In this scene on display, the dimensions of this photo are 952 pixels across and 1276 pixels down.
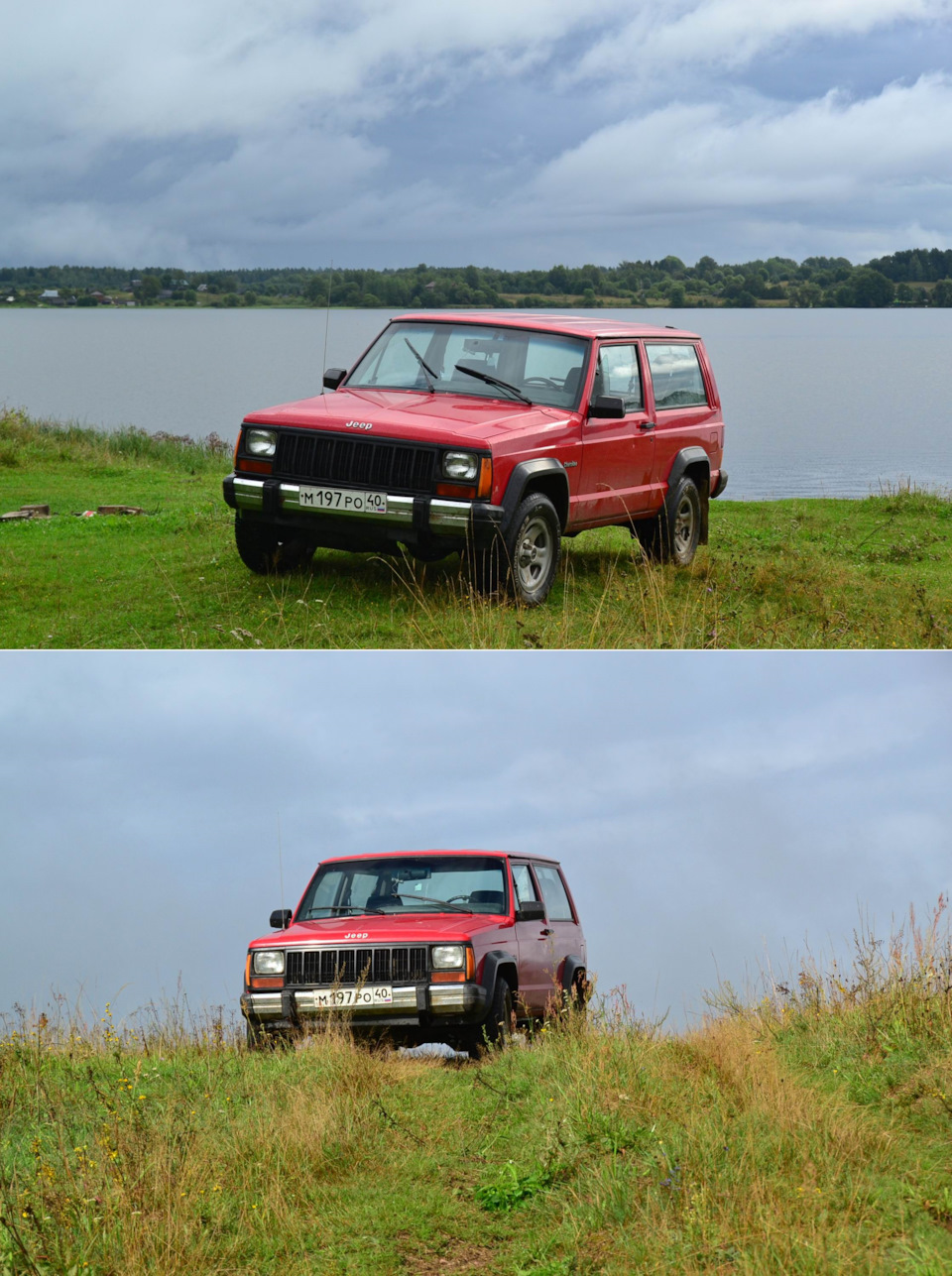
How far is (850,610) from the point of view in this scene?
37.1 ft

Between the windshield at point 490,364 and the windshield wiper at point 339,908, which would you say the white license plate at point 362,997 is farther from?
the windshield at point 490,364

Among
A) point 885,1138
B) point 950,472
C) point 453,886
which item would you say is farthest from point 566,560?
point 950,472

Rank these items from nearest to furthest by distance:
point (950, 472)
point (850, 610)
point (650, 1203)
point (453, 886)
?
point (650, 1203) < point (453, 886) < point (850, 610) < point (950, 472)

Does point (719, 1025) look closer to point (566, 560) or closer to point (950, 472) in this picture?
point (566, 560)

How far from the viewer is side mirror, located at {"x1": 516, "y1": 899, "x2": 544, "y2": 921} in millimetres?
8201

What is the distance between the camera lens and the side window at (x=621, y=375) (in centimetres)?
1046

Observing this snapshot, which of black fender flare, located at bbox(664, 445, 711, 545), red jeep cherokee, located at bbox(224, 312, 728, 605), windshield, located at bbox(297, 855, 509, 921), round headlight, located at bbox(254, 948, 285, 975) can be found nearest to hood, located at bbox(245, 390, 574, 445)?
red jeep cherokee, located at bbox(224, 312, 728, 605)

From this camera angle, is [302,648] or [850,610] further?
[850,610]

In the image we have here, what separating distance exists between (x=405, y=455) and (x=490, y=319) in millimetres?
2220

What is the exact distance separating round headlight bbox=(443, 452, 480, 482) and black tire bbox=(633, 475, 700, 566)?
3396 millimetres

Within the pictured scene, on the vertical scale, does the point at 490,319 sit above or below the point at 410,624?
above

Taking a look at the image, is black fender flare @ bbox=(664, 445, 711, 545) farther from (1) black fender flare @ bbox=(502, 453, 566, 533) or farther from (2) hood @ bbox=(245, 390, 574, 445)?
(1) black fender flare @ bbox=(502, 453, 566, 533)

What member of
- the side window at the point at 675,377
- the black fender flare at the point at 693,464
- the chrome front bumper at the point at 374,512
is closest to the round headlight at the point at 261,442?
the chrome front bumper at the point at 374,512

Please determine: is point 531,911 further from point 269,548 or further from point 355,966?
point 269,548
